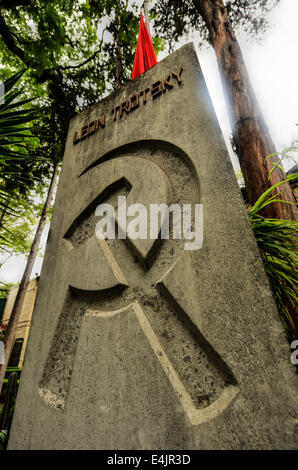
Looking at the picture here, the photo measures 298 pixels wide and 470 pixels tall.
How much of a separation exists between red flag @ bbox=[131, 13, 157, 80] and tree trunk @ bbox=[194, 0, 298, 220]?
80 cm

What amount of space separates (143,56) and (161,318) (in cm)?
297

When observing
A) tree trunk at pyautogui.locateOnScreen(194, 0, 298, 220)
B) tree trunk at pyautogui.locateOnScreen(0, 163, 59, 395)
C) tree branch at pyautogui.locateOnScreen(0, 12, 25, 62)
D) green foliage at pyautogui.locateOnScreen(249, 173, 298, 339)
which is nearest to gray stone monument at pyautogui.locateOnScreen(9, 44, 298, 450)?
green foliage at pyautogui.locateOnScreen(249, 173, 298, 339)

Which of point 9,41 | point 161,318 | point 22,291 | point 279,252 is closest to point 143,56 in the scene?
point 279,252

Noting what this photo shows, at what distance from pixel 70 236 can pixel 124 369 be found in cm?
90

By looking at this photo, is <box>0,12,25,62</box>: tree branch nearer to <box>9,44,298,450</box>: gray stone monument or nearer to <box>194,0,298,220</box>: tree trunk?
<box>194,0,298,220</box>: tree trunk

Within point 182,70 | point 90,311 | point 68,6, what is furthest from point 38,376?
point 68,6

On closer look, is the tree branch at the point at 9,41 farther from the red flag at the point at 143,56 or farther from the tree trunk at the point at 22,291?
the red flag at the point at 143,56

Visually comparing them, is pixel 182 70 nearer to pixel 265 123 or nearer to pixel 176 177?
pixel 176 177

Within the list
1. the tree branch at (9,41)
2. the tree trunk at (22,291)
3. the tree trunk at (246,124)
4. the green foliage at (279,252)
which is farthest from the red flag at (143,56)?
the tree trunk at (22,291)

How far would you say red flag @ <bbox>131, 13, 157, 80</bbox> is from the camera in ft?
8.59

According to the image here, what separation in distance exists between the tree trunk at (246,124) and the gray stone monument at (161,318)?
104cm

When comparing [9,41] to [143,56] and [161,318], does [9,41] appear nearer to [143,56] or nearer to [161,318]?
[143,56]

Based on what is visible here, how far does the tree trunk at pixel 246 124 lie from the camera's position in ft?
6.84

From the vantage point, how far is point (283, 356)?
801mm
